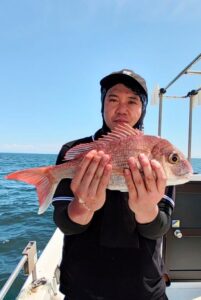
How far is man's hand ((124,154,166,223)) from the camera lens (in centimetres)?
173

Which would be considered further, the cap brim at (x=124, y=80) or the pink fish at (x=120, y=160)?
the cap brim at (x=124, y=80)

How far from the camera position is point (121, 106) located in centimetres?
205

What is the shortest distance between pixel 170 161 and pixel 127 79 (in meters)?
0.69

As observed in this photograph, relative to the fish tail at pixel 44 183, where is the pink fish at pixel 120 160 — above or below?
above

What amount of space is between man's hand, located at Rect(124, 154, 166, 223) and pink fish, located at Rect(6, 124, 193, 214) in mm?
50

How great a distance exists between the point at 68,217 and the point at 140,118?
0.88 m

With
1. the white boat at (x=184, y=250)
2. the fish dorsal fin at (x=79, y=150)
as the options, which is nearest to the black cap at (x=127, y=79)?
the fish dorsal fin at (x=79, y=150)

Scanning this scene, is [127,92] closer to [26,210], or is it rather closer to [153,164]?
[153,164]

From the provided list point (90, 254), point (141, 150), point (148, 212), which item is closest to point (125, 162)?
point (141, 150)

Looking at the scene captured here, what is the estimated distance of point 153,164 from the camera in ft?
5.68

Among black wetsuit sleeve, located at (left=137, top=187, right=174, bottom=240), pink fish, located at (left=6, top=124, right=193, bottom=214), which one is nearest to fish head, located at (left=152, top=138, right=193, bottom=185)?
pink fish, located at (left=6, top=124, right=193, bottom=214)

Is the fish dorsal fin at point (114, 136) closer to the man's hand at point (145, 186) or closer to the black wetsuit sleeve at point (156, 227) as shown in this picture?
the man's hand at point (145, 186)

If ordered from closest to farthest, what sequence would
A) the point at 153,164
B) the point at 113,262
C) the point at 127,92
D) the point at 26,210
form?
the point at 153,164 → the point at 113,262 → the point at 127,92 → the point at 26,210

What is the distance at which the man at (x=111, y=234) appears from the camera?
178 cm
